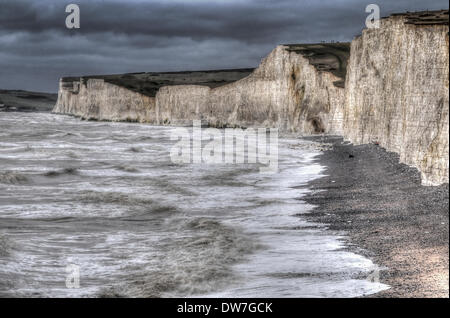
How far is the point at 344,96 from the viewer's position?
40.0 meters

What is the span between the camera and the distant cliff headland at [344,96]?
523 inches

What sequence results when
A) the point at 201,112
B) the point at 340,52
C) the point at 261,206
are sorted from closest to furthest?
the point at 261,206 < the point at 340,52 < the point at 201,112

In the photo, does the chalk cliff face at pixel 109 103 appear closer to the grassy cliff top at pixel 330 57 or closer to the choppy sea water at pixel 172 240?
the grassy cliff top at pixel 330 57

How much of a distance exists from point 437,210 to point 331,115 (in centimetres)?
3539

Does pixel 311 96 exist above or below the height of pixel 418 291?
above

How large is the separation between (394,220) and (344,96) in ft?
98.4

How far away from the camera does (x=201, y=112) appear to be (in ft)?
237

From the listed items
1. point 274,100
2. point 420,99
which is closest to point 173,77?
point 274,100

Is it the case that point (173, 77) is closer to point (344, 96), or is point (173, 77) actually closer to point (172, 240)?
point (344, 96)

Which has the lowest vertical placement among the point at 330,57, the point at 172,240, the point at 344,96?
the point at 172,240

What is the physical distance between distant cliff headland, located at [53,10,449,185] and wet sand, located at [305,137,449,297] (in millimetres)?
753

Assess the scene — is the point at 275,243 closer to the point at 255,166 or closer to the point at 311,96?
the point at 255,166

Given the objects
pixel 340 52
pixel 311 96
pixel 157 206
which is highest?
pixel 340 52
